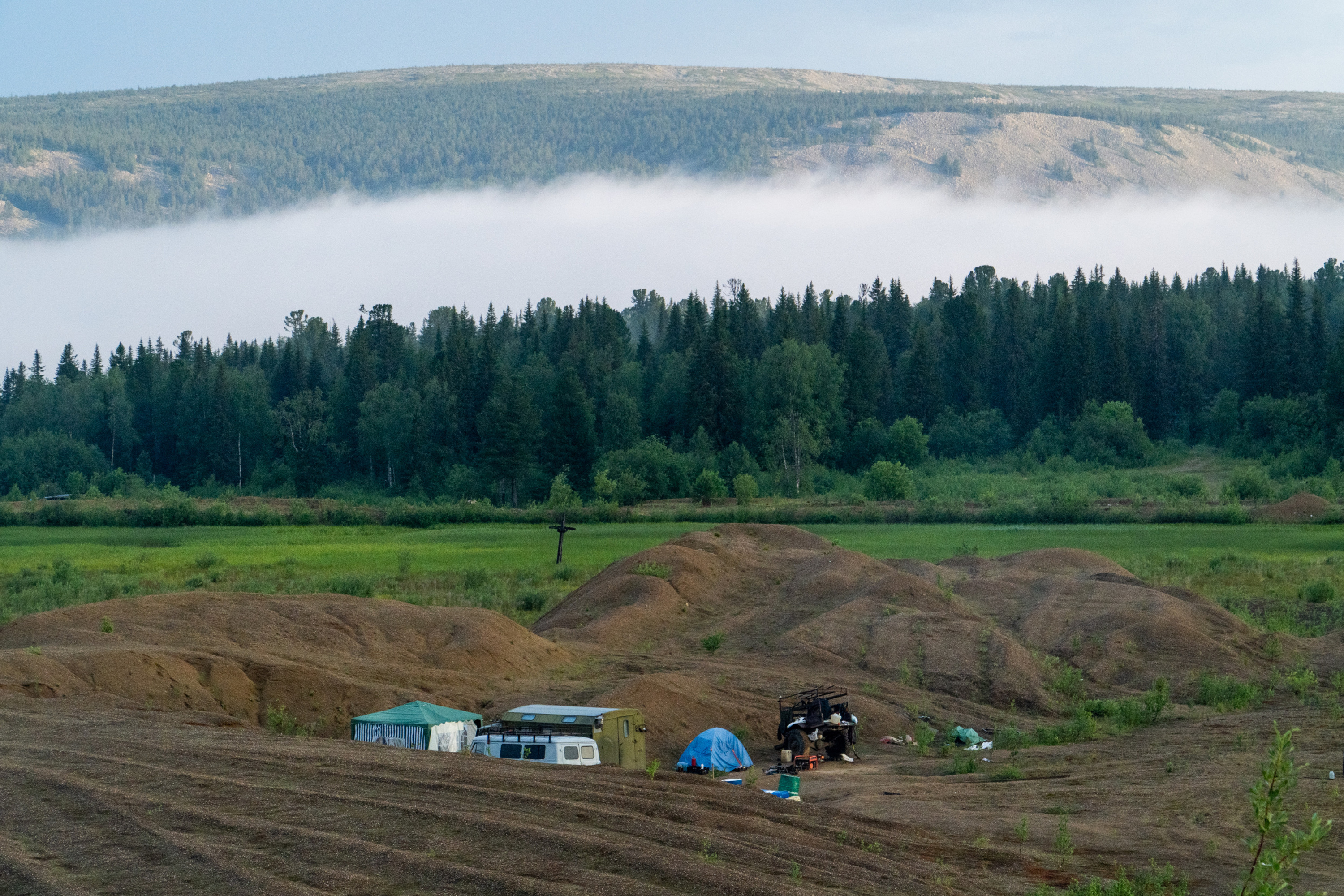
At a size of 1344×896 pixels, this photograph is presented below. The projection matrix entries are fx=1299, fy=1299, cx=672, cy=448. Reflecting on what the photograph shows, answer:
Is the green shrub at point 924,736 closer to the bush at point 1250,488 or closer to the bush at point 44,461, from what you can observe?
the bush at point 1250,488

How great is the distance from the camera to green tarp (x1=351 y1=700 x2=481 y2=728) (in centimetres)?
2398

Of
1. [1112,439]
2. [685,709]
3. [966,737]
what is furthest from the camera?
[1112,439]

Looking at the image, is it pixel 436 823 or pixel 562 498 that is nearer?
pixel 436 823

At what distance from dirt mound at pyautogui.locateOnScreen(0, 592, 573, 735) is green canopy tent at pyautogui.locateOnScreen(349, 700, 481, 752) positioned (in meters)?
2.55

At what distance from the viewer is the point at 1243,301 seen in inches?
5925

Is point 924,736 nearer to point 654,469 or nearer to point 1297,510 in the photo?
point 1297,510

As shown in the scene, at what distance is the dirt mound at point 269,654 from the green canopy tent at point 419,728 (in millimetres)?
2553

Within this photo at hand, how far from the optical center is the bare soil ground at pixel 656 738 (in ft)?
45.9

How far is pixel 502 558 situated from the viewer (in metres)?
63.9

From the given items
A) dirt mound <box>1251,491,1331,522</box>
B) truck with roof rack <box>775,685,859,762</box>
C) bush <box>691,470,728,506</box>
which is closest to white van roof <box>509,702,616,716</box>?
truck with roof rack <box>775,685,859,762</box>

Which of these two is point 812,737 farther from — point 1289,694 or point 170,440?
point 170,440

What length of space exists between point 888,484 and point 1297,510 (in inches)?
1155

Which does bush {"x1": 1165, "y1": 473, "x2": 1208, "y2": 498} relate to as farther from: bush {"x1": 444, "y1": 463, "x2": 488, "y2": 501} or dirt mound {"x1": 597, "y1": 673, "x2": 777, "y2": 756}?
dirt mound {"x1": 597, "y1": 673, "x2": 777, "y2": 756}

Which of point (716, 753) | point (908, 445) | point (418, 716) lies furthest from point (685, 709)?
point (908, 445)
